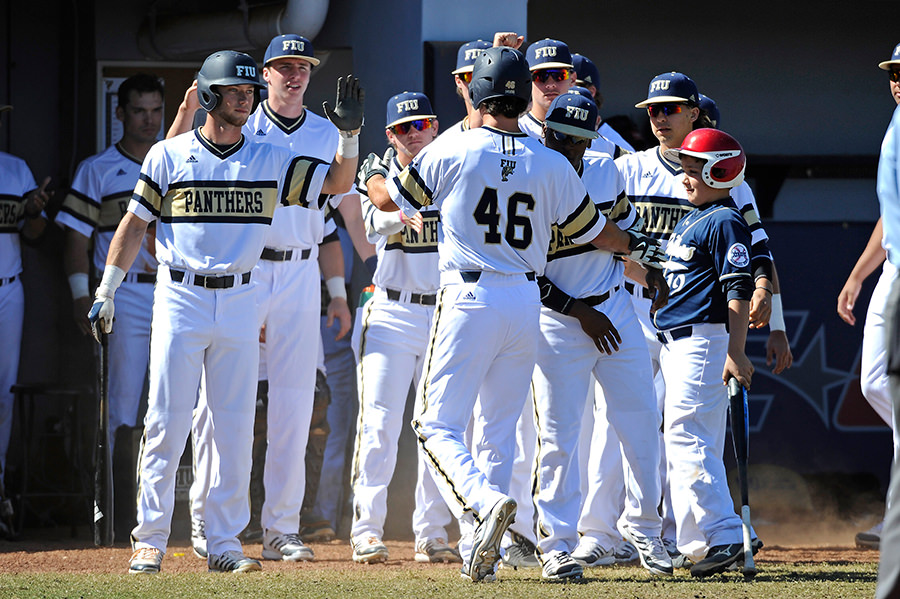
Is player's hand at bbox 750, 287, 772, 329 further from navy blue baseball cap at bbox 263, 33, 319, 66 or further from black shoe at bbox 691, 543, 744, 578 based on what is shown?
navy blue baseball cap at bbox 263, 33, 319, 66

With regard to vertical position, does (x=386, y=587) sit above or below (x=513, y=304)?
below

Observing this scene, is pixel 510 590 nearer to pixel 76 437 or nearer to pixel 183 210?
pixel 183 210

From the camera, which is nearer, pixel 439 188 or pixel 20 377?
pixel 439 188

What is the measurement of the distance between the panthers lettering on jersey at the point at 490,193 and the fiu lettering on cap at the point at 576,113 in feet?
1.00

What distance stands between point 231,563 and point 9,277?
2.68 m

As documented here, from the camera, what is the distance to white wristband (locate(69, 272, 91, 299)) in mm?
6969

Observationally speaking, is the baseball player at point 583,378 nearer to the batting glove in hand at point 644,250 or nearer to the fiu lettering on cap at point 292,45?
the batting glove in hand at point 644,250

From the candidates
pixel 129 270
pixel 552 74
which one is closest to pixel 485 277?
pixel 552 74

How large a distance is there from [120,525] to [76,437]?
861 mm

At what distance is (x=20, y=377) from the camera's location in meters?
8.36

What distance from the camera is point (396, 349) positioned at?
596cm

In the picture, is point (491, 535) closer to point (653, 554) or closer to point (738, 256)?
point (653, 554)

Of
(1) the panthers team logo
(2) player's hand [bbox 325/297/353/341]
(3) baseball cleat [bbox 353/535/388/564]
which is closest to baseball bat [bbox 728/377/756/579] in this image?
(1) the panthers team logo

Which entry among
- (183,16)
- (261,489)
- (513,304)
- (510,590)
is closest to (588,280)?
(513,304)
